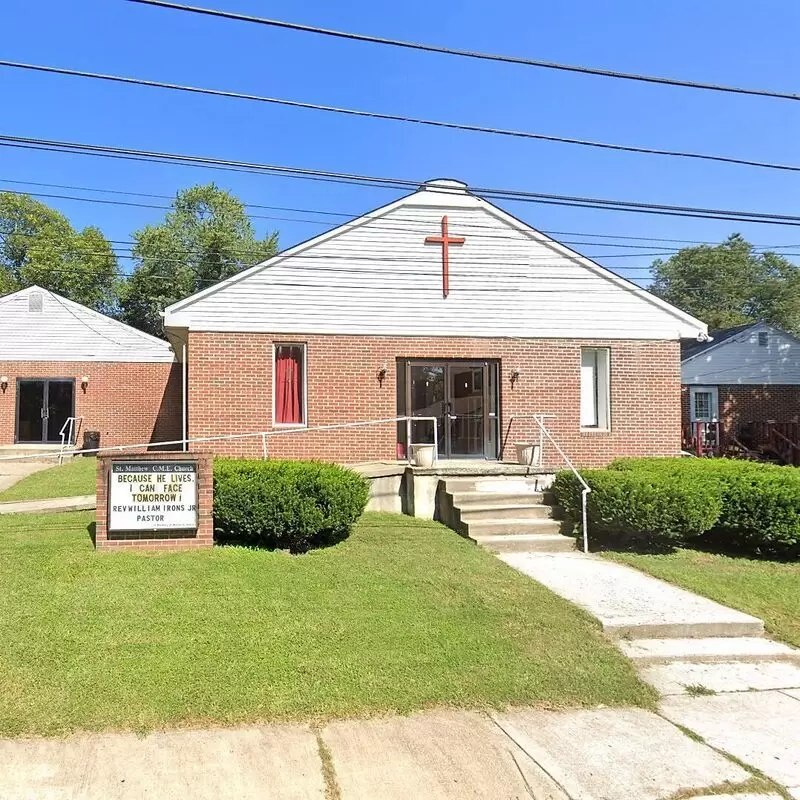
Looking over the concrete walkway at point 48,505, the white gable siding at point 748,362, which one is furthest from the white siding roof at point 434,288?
the white gable siding at point 748,362

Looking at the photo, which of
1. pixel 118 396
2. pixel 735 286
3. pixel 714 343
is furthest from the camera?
pixel 735 286

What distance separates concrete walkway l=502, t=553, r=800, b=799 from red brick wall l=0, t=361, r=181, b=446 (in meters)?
17.3

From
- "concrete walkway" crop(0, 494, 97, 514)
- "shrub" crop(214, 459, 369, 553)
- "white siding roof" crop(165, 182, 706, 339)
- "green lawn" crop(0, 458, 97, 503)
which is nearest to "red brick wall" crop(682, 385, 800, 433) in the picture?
"white siding roof" crop(165, 182, 706, 339)

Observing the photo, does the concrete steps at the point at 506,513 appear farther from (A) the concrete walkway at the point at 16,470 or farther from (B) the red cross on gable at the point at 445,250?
(A) the concrete walkway at the point at 16,470

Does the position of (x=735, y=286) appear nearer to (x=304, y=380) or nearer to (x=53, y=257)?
(x=53, y=257)

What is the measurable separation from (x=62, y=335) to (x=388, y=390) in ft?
47.4

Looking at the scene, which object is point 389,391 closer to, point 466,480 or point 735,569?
point 466,480

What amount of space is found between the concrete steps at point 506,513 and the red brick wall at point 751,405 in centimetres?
1857

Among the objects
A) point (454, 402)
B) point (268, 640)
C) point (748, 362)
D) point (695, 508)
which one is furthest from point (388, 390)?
point (748, 362)

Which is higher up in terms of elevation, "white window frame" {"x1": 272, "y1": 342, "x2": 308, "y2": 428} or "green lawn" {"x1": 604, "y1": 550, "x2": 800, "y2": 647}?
"white window frame" {"x1": 272, "y1": 342, "x2": 308, "y2": 428}

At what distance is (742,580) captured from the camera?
303 inches

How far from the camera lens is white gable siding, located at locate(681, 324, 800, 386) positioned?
26.8 metres

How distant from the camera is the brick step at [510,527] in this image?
9.22 m

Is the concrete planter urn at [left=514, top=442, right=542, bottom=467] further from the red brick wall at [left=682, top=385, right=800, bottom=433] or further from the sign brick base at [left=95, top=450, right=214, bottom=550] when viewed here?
the red brick wall at [left=682, top=385, right=800, bottom=433]
